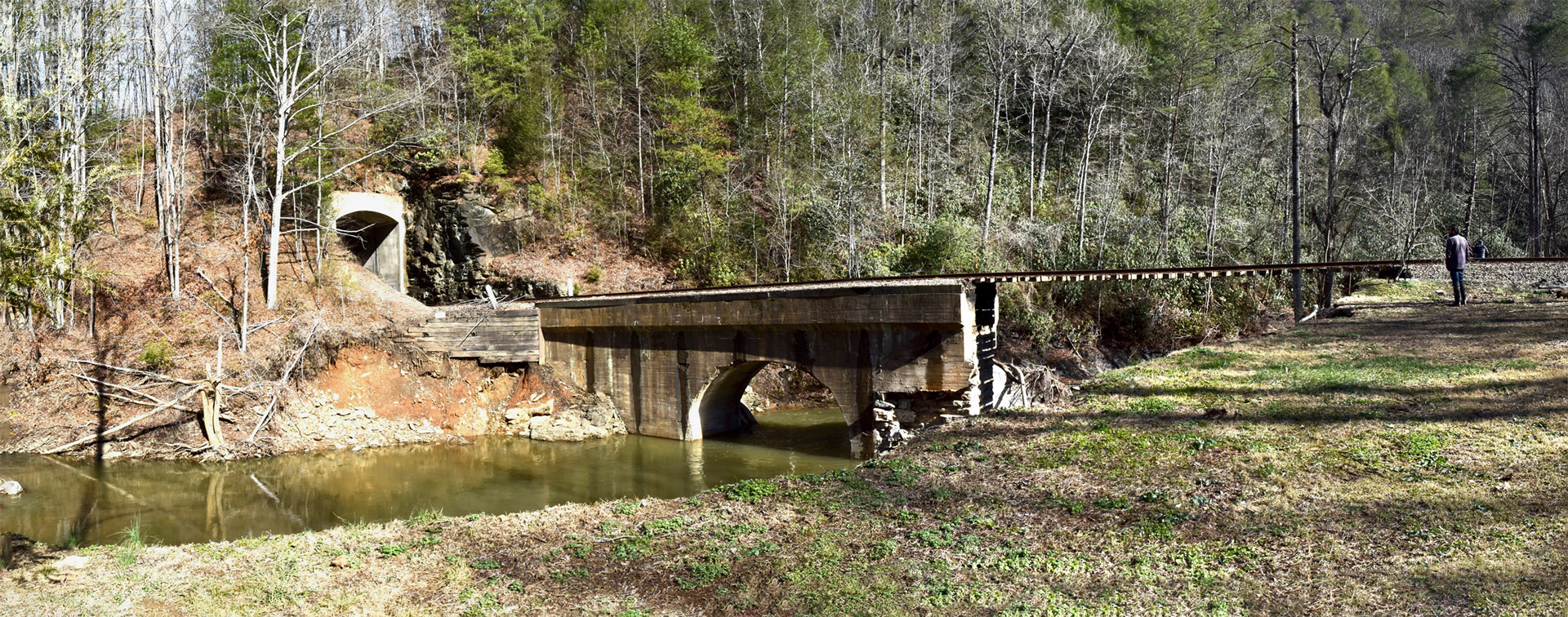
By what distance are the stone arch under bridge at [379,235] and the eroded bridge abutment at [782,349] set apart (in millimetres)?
10239

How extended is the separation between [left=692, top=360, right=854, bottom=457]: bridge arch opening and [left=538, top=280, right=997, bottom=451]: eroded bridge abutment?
0.24 feet

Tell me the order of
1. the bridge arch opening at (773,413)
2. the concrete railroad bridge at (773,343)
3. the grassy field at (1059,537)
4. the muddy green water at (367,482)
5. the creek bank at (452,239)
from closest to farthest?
the grassy field at (1059,537) < the muddy green water at (367,482) < the concrete railroad bridge at (773,343) < the bridge arch opening at (773,413) < the creek bank at (452,239)

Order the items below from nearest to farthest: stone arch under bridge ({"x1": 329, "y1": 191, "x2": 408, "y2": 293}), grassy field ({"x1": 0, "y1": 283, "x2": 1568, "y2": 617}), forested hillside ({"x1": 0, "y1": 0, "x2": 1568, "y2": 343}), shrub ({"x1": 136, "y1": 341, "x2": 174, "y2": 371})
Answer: grassy field ({"x1": 0, "y1": 283, "x2": 1568, "y2": 617}), shrub ({"x1": 136, "y1": 341, "x2": 174, "y2": 371}), forested hillside ({"x1": 0, "y1": 0, "x2": 1568, "y2": 343}), stone arch under bridge ({"x1": 329, "y1": 191, "x2": 408, "y2": 293})

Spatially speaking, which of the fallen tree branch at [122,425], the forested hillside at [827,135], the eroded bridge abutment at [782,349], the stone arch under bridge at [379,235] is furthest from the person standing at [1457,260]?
the stone arch under bridge at [379,235]

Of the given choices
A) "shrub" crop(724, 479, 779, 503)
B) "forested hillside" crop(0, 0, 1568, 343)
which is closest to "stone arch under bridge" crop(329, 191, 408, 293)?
"forested hillside" crop(0, 0, 1568, 343)

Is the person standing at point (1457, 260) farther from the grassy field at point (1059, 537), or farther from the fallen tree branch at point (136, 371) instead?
the fallen tree branch at point (136, 371)

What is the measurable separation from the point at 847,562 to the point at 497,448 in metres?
14.9

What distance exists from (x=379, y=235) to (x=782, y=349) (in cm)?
1980

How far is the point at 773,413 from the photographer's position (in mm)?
24781

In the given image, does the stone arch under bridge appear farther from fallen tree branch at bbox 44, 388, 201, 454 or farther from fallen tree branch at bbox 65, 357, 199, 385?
fallen tree branch at bbox 44, 388, 201, 454

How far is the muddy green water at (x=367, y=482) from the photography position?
548 inches

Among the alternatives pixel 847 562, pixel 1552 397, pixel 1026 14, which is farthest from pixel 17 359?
pixel 1026 14

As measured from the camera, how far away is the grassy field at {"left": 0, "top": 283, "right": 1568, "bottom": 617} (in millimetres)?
6133

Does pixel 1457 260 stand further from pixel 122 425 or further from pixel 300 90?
pixel 300 90
